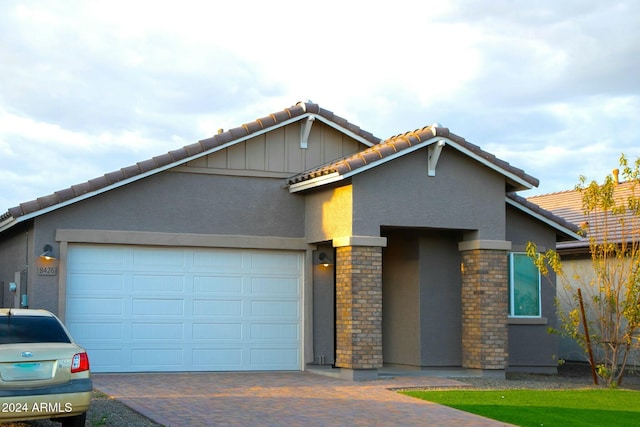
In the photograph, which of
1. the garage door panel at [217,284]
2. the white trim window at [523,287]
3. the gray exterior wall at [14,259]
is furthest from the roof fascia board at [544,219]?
the gray exterior wall at [14,259]

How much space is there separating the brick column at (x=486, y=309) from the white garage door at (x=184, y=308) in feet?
11.4

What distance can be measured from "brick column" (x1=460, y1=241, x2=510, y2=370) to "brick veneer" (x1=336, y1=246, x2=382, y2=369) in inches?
81.5

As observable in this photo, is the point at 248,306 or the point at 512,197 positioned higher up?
the point at 512,197

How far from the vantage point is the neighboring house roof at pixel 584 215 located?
789 inches

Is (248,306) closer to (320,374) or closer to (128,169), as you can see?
(320,374)

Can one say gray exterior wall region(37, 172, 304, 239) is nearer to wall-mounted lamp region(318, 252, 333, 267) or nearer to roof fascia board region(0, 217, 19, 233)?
roof fascia board region(0, 217, 19, 233)

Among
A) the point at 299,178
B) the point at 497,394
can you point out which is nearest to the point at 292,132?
the point at 299,178

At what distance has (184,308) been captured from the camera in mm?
17047

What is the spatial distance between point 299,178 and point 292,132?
135 cm

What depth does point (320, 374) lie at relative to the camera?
16984 millimetres

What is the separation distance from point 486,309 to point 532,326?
280cm

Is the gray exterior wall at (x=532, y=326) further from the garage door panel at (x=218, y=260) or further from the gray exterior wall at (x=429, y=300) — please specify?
the garage door panel at (x=218, y=260)

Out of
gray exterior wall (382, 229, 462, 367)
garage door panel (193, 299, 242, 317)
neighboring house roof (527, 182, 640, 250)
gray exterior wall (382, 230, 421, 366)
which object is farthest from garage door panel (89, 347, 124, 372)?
neighboring house roof (527, 182, 640, 250)

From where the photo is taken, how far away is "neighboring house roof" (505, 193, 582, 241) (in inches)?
727
